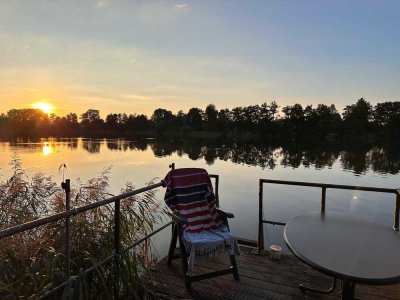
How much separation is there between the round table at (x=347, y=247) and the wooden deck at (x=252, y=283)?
2.52ft

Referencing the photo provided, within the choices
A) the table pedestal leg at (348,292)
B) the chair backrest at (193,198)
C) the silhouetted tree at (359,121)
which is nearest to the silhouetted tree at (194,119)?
the silhouetted tree at (359,121)

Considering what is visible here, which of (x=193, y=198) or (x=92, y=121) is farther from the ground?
(x=92, y=121)

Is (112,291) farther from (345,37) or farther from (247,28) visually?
(345,37)

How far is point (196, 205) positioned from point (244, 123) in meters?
68.1

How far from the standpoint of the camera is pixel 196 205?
3.48 meters

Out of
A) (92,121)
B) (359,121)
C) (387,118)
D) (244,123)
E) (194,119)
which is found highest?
(387,118)

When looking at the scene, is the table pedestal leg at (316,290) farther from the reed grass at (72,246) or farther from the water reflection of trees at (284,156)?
the water reflection of trees at (284,156)

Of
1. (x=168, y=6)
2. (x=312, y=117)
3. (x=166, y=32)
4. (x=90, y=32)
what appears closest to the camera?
(x=168, y=6)

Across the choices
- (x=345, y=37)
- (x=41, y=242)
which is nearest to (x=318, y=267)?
(x=41, y=242)

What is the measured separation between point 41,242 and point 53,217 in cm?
107

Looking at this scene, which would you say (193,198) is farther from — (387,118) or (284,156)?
(387,118)

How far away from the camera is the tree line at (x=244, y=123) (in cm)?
6078

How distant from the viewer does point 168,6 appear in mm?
7168

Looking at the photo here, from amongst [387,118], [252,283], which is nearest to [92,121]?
[387,118]
